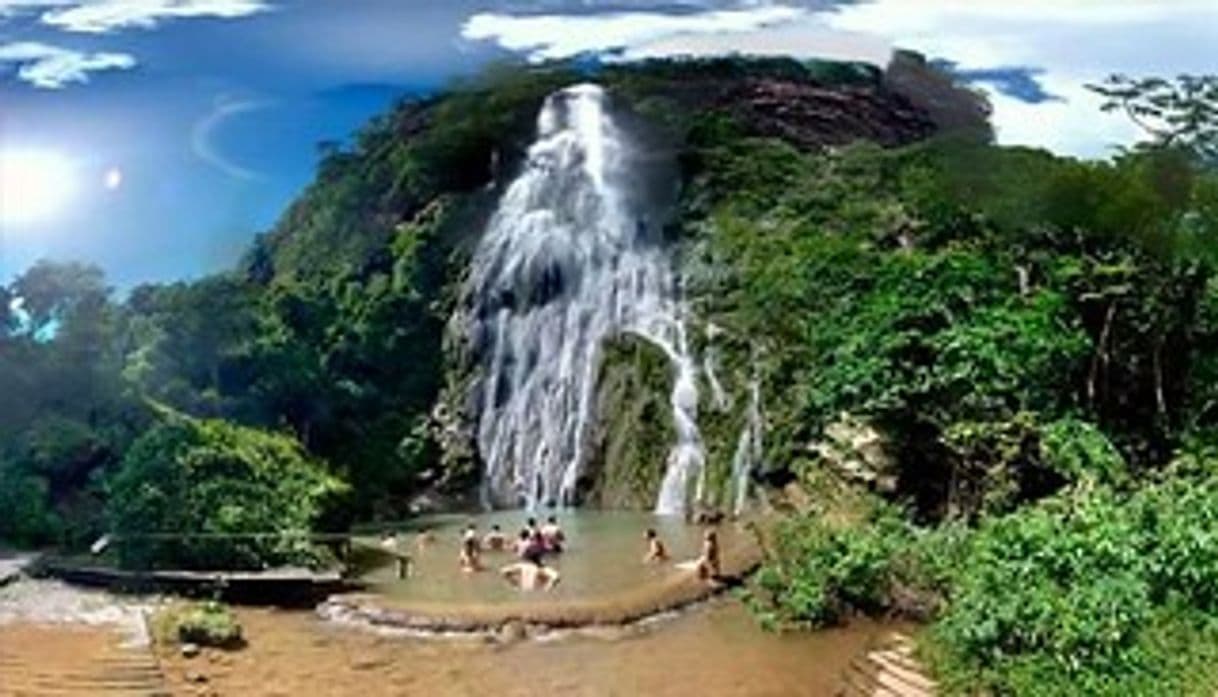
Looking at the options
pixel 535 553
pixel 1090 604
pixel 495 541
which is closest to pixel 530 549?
pixel 535 553

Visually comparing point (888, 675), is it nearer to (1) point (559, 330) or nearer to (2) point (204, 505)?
(2) point (204, 505)

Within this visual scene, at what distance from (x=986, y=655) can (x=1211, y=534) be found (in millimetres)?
790

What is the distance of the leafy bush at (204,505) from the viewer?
6512 millimetres

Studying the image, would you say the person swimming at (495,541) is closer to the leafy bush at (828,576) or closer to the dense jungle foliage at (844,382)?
the dense jungle foliage at (844,382)

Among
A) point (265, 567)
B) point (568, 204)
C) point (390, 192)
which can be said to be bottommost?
point (265, 567)

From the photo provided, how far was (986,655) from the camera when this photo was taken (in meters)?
4.73

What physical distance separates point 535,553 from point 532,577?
232mm

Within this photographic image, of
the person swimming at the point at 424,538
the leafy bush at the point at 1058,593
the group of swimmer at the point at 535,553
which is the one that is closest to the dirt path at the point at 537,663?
the leafy bush at the point at 1058,593

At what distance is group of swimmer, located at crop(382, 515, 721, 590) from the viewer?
6.45 meters

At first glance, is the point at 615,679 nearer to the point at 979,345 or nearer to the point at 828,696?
the point at 828,696

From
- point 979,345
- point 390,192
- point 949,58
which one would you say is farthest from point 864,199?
point 949,58

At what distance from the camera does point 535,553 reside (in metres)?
6.65

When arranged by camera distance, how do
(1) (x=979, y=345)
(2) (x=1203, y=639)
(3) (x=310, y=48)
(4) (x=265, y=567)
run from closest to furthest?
(3) (x=310, y=48)
(2) (x=1203, y=639)
(4) (x=265, y=567)
(1) (x=979, y=345)

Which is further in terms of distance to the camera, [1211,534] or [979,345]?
[979,345]
